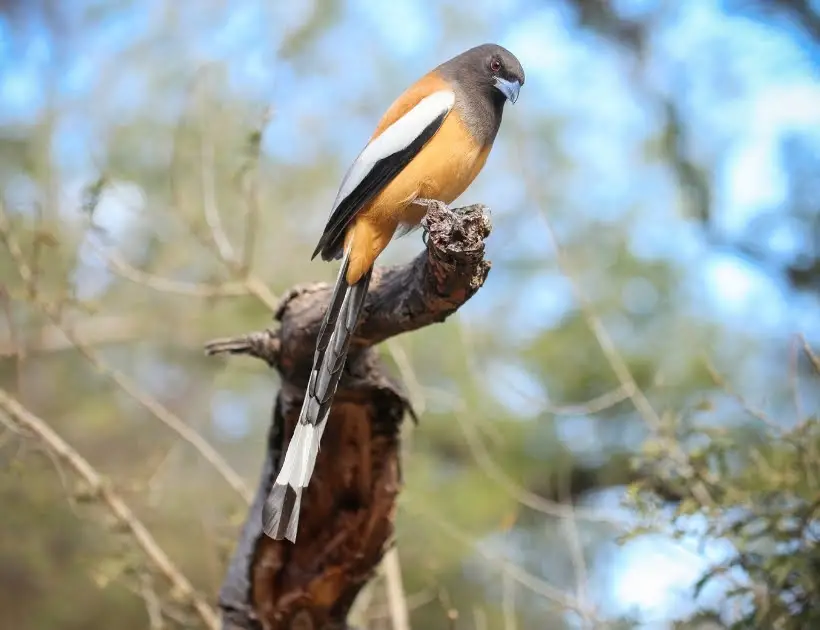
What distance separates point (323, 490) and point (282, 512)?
0.92ft

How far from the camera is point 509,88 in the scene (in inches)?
63.1

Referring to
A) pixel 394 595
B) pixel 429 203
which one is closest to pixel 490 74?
pixel 429 203

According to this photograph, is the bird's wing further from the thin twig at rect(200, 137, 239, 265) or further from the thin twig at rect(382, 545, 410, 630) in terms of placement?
the thin twig at rect(382, 545, 410, 630)

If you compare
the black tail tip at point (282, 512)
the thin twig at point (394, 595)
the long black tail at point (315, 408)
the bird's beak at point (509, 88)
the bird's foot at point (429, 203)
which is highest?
the bird's beak at point (509, 88)

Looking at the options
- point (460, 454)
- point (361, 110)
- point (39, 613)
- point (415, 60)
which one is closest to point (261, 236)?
point (361, 110)

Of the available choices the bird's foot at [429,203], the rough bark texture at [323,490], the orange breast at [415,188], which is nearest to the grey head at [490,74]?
the orange breast at [415,188]

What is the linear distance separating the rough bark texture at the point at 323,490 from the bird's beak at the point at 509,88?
1.25ft

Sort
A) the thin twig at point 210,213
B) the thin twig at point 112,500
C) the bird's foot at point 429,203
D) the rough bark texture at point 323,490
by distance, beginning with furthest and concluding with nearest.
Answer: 1. the thin twig at point 210,213
2. the thin twig at point 112,500
3. the rough bark texture at point 323,490
4. the bird's foot at point 429,203

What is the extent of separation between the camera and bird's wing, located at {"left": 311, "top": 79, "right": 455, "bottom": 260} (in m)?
1.55

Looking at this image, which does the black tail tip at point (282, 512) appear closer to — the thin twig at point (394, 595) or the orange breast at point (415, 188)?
the orange breast at point (415, 188)

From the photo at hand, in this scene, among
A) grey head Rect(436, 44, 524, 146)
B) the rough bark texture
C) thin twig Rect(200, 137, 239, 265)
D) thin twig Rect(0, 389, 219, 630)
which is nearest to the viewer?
grey head Rect(436, 44, 524, 146)

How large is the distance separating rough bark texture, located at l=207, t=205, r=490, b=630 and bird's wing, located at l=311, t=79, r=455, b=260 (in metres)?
0.16

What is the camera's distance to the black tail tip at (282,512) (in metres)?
1.53

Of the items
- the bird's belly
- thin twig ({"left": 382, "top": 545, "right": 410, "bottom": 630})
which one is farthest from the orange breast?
thin twig ({"left": 382, "top": 545, "right": 410, "bottom": 630})
